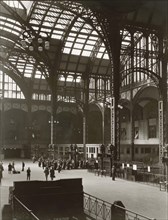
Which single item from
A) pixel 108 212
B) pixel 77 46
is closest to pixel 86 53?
pixel 77 46

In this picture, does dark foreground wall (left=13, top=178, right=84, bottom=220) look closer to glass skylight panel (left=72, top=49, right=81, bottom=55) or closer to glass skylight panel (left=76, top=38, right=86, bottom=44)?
glass skylight panel (left=76, top=38, right=86, bottom=44)

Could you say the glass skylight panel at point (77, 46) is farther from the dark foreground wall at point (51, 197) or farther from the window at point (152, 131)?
the dark foreground wall at point (51, 197)

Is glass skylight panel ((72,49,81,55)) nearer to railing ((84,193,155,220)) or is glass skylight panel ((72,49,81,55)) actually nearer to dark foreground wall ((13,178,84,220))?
dark foreground wall ((13,178,84,220))

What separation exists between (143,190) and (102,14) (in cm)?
1234

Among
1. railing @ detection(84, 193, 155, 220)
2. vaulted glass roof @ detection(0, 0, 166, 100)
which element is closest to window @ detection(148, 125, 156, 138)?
vaulted glass roof @ detection(0, 0, 166, 100)

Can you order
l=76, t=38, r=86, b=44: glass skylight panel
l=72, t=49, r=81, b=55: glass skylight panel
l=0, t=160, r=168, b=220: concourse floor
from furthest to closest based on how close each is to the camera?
l=72, t=49, r=81, b=55: glass skylight panel < l=76, t=38, r=86, b=44: glass skylight panel < l=0, t=160, r=168, b=220: concourse floor

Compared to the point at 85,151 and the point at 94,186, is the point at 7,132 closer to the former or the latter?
the point at 85,151

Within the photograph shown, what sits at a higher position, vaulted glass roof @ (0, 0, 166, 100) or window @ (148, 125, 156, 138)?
vaulted glass roof @ (0, 0, 166, 100)

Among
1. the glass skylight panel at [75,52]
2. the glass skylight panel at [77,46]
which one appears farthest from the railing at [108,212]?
the glass skylight panel at [75,52]

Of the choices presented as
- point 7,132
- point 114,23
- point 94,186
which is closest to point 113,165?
point 94,186

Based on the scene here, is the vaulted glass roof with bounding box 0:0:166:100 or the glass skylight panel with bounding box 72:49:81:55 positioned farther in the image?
the glass skylight panel with bounding box 72:49:81:55

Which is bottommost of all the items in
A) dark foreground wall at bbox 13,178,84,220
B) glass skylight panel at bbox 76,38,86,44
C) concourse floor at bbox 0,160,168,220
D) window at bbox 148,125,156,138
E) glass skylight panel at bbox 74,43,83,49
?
concourse floor at bbox 0,160,168,220

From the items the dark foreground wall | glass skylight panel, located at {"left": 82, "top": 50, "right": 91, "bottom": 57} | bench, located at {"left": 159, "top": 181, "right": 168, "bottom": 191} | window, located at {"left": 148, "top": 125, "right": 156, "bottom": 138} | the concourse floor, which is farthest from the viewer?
glass skylight panel, located at {"left": 82, "top": 50, "right": 91, "bottom": 57}

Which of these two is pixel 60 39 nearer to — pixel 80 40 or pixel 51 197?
pixel 80 40
